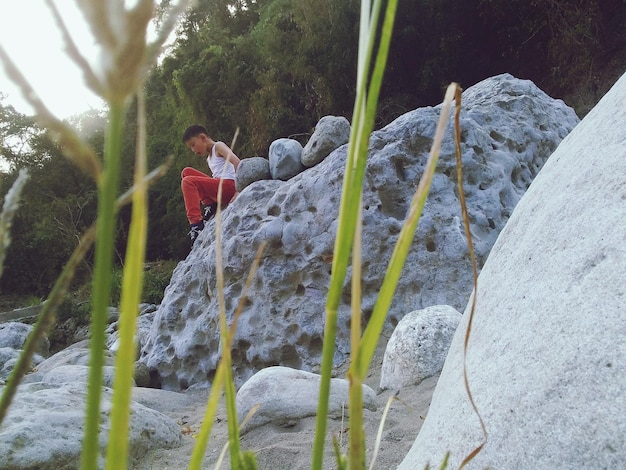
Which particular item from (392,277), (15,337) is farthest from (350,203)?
(15,337)

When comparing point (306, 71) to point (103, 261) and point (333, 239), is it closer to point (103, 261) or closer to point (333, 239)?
point (333, 239)

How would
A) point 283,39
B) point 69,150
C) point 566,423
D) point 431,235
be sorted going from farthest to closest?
point 283,39, point 431,235, point 566,423, point 69,150

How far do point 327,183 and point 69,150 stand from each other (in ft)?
11.8

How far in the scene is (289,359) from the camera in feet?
12.0

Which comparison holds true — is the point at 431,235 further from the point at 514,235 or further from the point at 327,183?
the point at 514,235

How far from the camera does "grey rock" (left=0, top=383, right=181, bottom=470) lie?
193cm

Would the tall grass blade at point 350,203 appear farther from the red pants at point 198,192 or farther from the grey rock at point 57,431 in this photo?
the red pants at point 198,192

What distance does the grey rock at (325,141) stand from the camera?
4590 millimetres

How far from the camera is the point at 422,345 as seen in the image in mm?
2770

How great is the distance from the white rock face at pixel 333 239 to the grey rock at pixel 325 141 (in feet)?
1.71

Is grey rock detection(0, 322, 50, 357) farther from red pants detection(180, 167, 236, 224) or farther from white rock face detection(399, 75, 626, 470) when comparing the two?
white rock face detection(399, 75, 626, 470)

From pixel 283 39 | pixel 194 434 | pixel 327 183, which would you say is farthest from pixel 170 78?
pixel 194 434

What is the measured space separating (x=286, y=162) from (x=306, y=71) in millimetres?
5093

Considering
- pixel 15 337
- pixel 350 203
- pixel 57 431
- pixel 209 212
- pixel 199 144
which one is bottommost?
pixel 57 431
